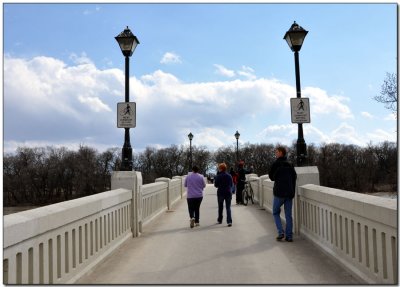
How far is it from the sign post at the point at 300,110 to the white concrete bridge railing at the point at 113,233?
1376 millimetres

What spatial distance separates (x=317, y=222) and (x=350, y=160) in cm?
9959

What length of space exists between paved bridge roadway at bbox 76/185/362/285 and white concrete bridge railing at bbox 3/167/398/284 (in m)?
0.24

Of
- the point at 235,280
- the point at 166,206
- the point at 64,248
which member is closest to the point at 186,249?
the point at 235,280

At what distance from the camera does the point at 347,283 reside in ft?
18.2

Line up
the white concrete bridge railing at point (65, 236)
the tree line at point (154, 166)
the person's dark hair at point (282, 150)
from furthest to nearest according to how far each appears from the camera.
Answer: the tree line at point (154, 166) → the person's dark hair at point (282, 150) → the white concrete bridge railing at point (65, 236)

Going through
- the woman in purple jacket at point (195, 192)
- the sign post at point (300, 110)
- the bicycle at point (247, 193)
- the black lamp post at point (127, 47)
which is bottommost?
the bicycle at point (247, 193)

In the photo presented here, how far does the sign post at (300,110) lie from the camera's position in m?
10.2

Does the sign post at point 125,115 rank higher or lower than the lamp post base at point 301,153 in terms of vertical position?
higher

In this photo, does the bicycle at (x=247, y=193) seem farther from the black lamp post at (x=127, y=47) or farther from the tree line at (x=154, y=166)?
the tree line at (x=154, y=166)

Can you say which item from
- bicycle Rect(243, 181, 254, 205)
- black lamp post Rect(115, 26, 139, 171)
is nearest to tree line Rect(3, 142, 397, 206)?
bicycle Rect(243, 181, 254, 205)

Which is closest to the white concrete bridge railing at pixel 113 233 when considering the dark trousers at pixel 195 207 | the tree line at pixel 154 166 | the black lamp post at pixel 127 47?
the black lamp post at pixel 127 47

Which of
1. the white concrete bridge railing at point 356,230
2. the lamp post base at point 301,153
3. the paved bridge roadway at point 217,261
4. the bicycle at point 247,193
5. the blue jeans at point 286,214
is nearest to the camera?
the white concrete bridge railing at point 356,230

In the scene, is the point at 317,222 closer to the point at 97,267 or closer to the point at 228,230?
the point at 228,230

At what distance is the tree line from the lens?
95.4m
